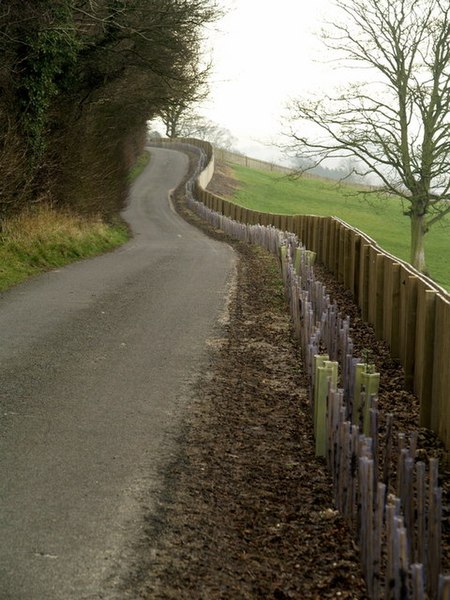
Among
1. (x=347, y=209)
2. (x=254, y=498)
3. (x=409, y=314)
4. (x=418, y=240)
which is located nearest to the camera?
(x=254, y=498)

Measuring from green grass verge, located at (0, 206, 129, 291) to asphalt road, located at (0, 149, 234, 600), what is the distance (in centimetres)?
62

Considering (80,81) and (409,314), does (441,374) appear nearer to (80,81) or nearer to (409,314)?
(409,314)

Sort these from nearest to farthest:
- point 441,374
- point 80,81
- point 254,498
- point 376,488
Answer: point 376,488 < point 254,498 < point 441,374 < point 80,81

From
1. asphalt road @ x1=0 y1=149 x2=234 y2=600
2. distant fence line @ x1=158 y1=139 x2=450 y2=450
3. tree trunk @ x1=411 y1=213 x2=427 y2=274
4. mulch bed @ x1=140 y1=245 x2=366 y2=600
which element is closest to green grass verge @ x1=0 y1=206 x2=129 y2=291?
asphalt road @ x1=0 y1=149 x2=234 y2=600

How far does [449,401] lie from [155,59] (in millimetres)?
18218

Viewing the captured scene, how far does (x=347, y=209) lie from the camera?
59.9 meters

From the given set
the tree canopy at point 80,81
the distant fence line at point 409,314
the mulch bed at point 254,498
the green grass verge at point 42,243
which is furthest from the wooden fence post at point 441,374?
the tree canopy at point 80,81

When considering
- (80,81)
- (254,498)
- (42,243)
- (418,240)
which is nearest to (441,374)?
(254,498)

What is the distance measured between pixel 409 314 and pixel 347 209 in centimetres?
5229

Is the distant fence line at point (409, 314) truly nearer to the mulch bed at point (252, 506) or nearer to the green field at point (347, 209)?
the mulch bed at point (252, 506)

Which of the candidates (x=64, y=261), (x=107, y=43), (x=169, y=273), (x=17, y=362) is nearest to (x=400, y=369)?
(x=17, y=362)

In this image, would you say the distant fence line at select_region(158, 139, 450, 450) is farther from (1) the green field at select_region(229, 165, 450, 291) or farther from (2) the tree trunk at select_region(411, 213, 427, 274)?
(1) the green field at select_region(229, 165, 450, 291)

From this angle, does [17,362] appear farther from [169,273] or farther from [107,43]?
[107,43]

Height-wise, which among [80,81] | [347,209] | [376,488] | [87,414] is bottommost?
[87,414]
